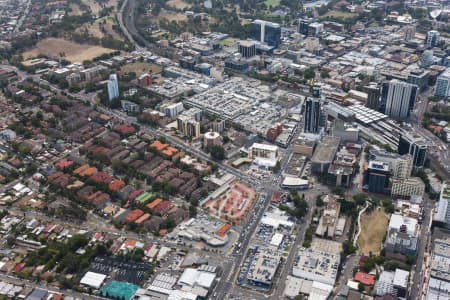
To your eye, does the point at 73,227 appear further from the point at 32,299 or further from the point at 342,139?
the point at 342,139

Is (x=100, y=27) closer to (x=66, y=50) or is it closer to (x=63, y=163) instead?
(x=66, y=50)

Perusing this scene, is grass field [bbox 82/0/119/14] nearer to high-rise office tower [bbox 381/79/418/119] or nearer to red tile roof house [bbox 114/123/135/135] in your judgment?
red tile roof house [bbox 114/123/135/135]

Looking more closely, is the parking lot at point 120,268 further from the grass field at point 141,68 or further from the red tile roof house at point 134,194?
the grass field at point 141,68

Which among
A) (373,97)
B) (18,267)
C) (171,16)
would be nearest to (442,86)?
(373,97)

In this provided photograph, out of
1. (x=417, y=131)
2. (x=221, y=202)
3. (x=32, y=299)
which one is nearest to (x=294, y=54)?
(x=417, y=131)

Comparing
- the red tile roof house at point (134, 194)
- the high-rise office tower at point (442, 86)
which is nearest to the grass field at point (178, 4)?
the high-rise office tower at point (442, 86)

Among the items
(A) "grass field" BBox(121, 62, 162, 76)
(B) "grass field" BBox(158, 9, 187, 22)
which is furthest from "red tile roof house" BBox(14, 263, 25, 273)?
(B) "grass field" BBox(158, 9, 187, 22)

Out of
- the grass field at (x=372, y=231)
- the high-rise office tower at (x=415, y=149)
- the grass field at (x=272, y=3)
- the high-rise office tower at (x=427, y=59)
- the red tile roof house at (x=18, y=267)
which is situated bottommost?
the red tile roof house at (x=18, y=267)
